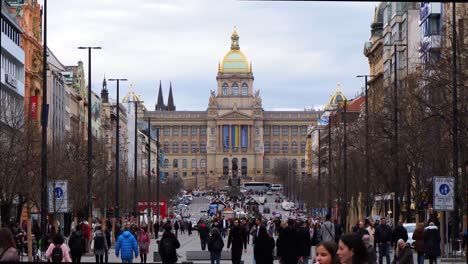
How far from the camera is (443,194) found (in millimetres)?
36188

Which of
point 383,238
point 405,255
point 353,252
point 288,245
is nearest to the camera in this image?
point 353,252

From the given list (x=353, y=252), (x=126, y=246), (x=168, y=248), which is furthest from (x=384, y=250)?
(x=353, y=252)

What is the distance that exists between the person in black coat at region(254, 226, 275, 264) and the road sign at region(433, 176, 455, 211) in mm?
5493

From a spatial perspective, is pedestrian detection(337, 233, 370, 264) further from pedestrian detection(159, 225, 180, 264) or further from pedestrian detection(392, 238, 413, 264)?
pedestrian detection(159, 225, 180, 264)

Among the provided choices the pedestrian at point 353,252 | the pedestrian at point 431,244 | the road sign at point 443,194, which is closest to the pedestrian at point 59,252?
the pedestrian at point 431,244

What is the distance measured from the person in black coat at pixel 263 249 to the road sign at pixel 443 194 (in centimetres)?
549

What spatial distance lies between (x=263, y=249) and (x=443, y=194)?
236 inches

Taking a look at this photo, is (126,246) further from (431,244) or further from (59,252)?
(59,252)

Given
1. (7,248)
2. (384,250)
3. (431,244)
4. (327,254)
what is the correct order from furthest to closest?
(384,250), (431,244), (7,248), (327,254)

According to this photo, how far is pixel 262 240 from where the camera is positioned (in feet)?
107

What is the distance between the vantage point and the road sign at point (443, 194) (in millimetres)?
36094

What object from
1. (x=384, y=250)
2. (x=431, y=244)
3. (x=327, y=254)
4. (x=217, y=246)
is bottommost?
(x=384, y=250)

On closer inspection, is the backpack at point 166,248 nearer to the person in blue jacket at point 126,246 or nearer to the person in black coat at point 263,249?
the person in black coat at point 263,249

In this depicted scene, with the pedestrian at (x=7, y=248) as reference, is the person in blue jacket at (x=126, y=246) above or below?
below
